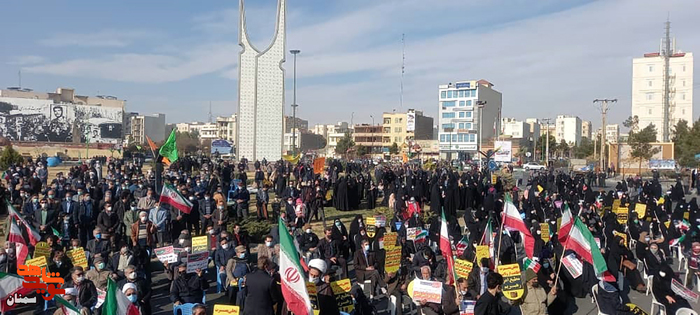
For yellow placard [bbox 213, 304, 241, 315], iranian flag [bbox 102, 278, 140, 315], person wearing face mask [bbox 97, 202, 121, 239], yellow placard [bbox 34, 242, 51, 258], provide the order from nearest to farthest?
iranian flag [bbox 102, 278, 140, 315]
yellow placard [bbox 213, 304, 241, 315]
yellow placard [bbox 34, 242, 51, 258]
person wearing face mask [bbox 97, 202, 121, 239]

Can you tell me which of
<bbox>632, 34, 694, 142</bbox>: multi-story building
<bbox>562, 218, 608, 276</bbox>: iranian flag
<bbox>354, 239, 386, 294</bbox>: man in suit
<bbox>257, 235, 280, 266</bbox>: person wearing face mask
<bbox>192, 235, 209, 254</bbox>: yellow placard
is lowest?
<bbox>354, 239, 386, 294</bbox>: man in suit

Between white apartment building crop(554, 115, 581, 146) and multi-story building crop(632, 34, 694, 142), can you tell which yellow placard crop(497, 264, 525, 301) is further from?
white apartment building crop(554, 115, 581, 146)

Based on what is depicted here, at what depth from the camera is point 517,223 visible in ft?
36.0

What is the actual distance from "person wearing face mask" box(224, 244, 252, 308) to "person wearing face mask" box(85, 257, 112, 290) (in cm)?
199

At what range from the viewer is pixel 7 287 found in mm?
7375

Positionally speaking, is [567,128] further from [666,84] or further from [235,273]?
[235,273]

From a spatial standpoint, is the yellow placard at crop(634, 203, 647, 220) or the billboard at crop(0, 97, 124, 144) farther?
the billboard at crop(0, 97, 124, 144)

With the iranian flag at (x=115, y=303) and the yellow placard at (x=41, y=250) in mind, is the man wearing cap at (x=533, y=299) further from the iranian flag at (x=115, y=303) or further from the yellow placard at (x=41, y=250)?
the yellow placard at (x=41, y=250)

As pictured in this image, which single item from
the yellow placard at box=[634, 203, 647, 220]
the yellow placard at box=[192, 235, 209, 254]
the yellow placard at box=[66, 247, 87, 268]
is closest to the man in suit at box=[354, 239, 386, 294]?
the yellow placard at box=[192, 235, 209, 254]

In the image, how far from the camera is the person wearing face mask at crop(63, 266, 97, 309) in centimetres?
890

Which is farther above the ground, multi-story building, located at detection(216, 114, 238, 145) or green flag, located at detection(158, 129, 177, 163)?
multi-story building, located at detection(216, 114, 238, 145)

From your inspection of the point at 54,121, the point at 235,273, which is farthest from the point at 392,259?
the point at 54,121

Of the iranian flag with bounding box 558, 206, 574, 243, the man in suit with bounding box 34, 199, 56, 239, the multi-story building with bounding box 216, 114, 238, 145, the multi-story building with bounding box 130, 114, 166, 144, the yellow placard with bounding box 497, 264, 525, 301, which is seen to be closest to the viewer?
the yellow placard with bounding box 497, 264, 525, 301

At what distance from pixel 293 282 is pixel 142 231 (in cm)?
737
